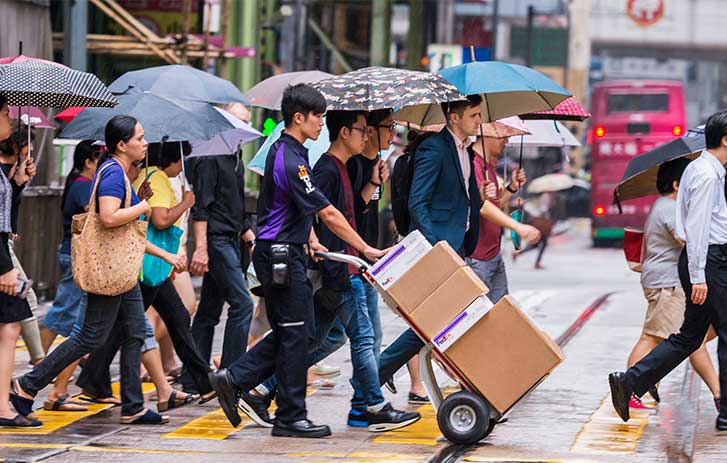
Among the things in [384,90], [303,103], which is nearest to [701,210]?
[384,90]

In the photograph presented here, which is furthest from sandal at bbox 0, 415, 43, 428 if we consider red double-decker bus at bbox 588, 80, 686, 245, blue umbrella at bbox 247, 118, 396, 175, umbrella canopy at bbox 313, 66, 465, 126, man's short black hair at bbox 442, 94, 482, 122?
red double-decker bus at bbox 588, 80, 686, 245

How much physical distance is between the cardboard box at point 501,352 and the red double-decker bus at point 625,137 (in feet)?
85.3

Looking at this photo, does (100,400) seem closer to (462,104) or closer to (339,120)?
(339,120)

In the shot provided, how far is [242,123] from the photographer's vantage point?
29.5 ft

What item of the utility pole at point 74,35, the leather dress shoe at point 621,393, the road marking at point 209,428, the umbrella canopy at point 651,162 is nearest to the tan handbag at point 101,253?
the road marking at point 209,428

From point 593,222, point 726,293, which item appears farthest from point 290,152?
point 593,222

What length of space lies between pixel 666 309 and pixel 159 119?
3.21 metres

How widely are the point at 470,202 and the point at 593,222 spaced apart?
84.4 feet

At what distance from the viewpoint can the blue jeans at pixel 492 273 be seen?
30.1 ft

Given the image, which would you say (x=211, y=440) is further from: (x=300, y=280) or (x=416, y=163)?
(x=416, y=163)

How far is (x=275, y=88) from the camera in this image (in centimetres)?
990

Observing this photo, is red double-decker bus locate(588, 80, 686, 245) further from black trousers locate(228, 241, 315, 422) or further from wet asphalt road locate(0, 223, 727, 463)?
black trousers locate(228, 241, 315, 422)

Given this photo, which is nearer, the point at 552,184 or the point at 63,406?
the point at 63,406

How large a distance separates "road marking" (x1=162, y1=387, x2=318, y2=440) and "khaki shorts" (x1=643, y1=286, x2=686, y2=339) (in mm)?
2557
